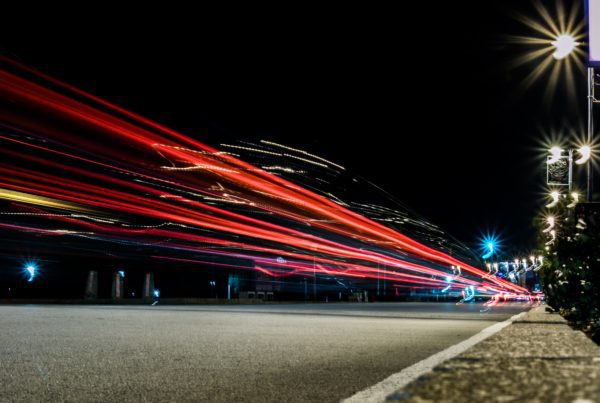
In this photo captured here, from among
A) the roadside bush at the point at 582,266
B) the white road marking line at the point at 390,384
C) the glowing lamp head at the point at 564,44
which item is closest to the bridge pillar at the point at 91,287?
the glowing lamp head at the point at 564,44

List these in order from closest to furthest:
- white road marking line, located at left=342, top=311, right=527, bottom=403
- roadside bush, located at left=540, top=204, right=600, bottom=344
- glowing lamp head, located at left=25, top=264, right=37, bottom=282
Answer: white road marking line, located at left=342, top=311, right=527, bottom=403, roadside bush, located at left=540, top=204, right=600, bottom=344, glowing lamp head, located at left=25, top=264, right=37, bottom=282

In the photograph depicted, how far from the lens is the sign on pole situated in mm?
8586

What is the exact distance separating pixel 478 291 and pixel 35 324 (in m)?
75.2

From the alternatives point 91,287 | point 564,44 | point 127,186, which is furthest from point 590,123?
point 91,287

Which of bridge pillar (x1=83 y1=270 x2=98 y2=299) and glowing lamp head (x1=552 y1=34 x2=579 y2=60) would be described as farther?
bridge pillar (x1=83 y1=270 x2=98 y2=299)

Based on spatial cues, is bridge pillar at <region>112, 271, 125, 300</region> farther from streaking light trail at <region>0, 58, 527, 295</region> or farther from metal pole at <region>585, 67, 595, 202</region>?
metal pole at <region>585, 67, 595, 202</region>

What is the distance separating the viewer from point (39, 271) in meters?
48.7

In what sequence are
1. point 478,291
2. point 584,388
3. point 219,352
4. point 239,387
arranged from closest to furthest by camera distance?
point 584,388
point 239,387
point 219,352
point 478,291

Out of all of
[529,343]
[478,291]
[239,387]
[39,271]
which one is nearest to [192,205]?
[39,271]

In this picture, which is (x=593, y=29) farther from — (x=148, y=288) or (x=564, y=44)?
(x=148, y=288)

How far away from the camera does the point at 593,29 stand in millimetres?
8586

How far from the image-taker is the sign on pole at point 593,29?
8586mm

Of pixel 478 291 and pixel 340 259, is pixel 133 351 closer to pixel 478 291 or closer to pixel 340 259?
pixel 340 259

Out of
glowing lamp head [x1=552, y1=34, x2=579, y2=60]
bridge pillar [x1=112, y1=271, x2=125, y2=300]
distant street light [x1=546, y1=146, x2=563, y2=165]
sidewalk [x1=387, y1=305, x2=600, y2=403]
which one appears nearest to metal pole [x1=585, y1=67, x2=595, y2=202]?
glowing lamp head [x1=552, y1=34, x2=579, y2=60]
